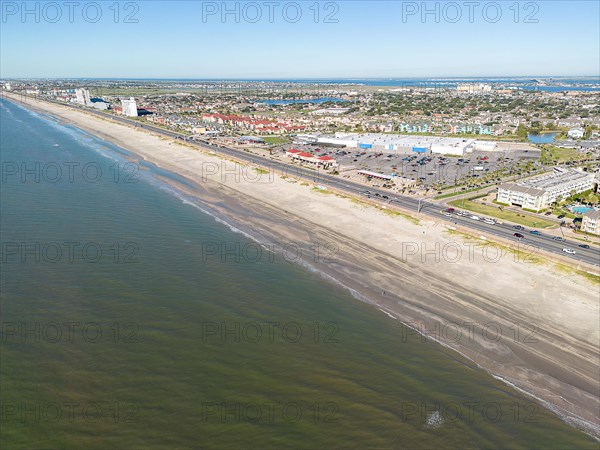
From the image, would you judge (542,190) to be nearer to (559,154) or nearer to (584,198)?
(584,198)

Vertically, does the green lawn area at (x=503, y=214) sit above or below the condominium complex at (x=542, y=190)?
below

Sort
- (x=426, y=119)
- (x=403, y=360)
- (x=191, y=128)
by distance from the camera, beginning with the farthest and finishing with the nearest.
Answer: (x=426, y=119) → (x=191, y=128) → (x=403, y=360)

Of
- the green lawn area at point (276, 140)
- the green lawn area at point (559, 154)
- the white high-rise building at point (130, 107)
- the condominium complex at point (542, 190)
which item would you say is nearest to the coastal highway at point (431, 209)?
the condominium complex at point (542, 190)

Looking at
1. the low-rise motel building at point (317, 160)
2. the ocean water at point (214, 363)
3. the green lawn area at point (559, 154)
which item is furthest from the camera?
the green lawn area at point (559, 154)

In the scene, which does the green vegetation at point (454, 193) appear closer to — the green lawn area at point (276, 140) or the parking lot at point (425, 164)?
the parking lot at point (425, 164)

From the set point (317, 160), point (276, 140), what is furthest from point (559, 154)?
point (276, 140)

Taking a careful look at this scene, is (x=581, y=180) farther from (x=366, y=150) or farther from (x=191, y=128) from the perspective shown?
(x=191, y=128)

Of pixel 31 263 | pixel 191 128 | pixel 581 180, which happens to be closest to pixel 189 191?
pixel 31 263
